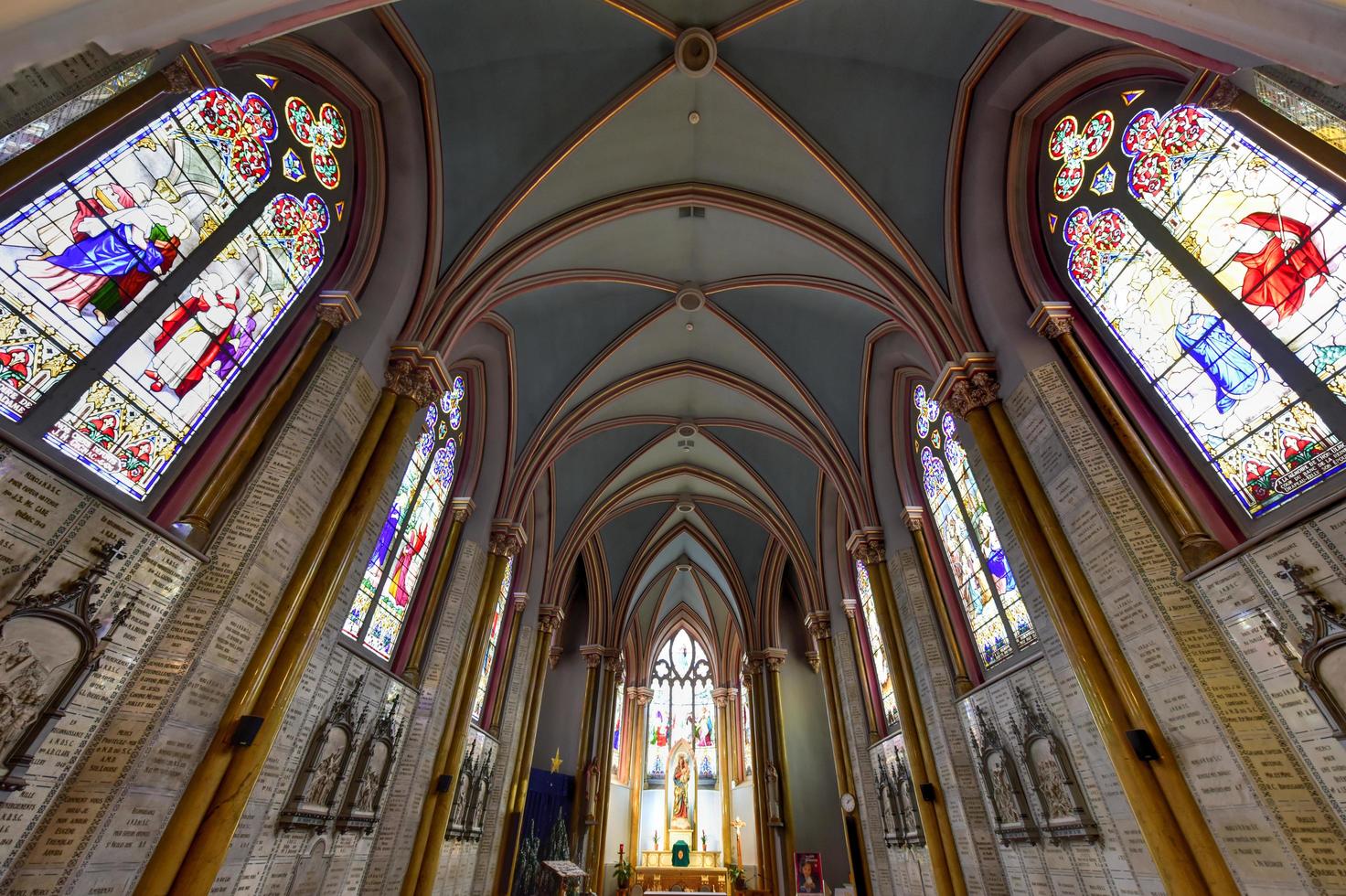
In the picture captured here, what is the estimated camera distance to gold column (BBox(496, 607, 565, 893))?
1332 cm

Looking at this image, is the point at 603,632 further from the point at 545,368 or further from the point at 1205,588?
the point at 1205,588

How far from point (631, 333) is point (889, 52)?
7.17 m

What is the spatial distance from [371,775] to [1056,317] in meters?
10.8

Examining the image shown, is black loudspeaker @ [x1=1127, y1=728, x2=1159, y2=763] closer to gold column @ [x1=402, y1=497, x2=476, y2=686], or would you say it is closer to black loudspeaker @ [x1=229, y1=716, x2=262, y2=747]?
black loudspeaker @ [x1=229, y1=716, x2=262, y2=747]

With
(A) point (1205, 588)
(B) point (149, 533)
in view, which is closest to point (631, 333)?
(B) point (149, 533)

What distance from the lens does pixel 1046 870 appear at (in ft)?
24.3

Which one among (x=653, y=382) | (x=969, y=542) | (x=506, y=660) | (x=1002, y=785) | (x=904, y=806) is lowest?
(x=1002, y=785)

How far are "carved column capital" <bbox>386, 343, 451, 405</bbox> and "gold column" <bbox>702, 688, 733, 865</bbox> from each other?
797 inches

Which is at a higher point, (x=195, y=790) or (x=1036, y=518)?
(x=1036, y=518)

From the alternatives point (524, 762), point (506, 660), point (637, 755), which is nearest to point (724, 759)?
point (637, 755)

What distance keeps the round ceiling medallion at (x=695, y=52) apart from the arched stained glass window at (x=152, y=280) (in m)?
5.01

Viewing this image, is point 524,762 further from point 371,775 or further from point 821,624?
point 821,624

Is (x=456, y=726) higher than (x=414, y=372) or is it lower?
lower

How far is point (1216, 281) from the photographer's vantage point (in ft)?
19.2
